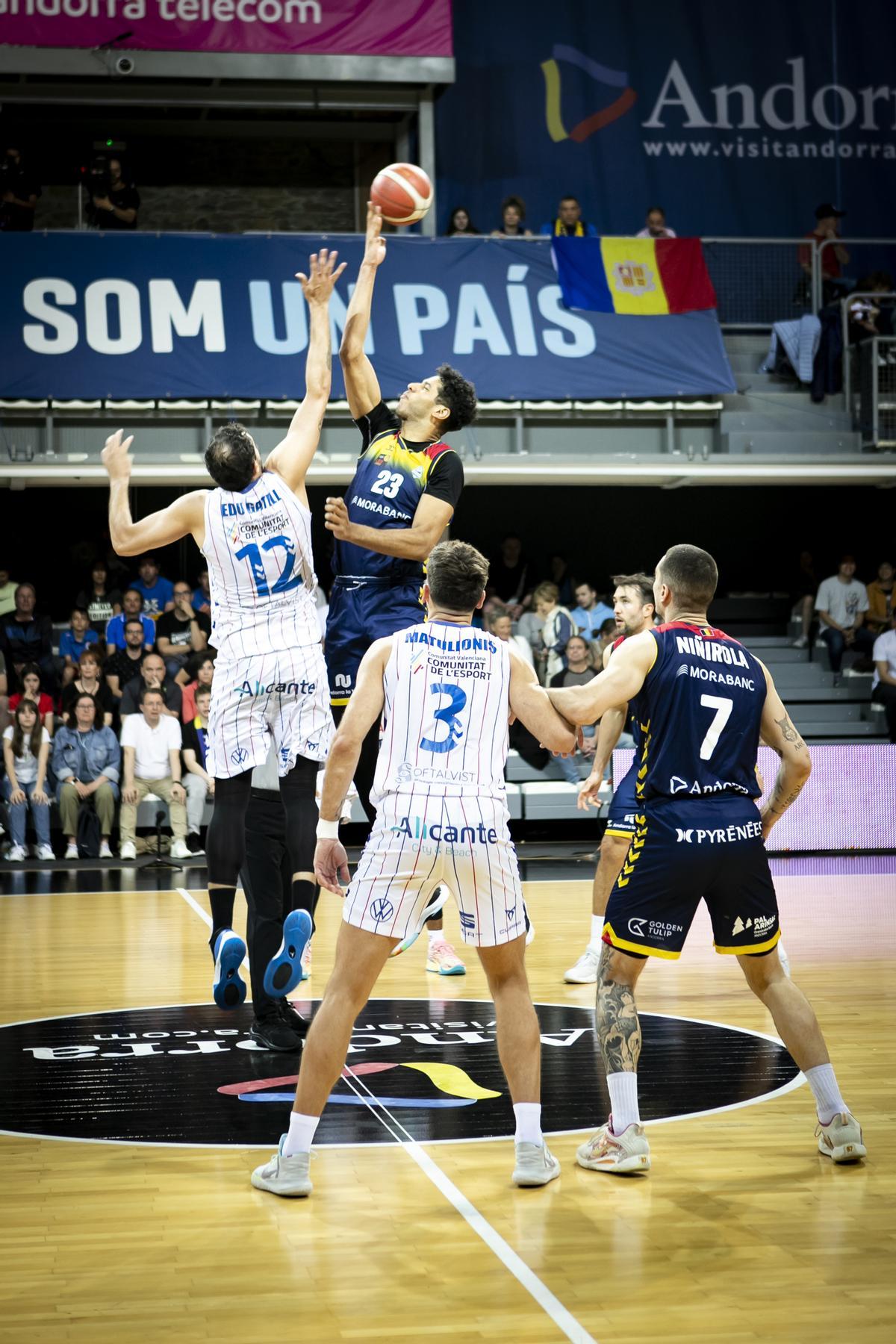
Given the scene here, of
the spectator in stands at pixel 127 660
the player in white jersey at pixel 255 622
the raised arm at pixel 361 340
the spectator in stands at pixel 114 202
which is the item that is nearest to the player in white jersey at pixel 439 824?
the player in white jersey at pixel 255 622

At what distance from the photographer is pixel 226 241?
1530cm

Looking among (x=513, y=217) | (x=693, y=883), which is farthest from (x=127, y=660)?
(x=693, y=883)

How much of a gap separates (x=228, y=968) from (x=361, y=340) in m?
2.51

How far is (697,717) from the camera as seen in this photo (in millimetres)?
4414

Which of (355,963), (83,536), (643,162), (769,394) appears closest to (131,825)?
(83,536)

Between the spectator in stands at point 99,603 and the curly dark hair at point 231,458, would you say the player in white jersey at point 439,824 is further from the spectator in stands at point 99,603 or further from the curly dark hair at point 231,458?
the spectator in stands at point 99,603

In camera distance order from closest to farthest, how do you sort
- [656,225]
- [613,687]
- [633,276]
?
[613,687], [633,276], [656,225]

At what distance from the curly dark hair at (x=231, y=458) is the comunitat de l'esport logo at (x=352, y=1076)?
2.11 m

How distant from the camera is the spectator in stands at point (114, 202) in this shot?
15.9m

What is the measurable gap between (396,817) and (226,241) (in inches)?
484

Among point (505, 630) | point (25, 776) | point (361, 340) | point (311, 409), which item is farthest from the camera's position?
point (25, 776)

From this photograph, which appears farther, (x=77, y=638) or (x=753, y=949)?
(x=77, y=638)

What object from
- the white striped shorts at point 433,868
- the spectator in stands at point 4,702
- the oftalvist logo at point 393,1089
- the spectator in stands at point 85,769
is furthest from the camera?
the spectator in stands at point 4,702

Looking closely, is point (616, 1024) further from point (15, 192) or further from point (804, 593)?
point (804, 593)
